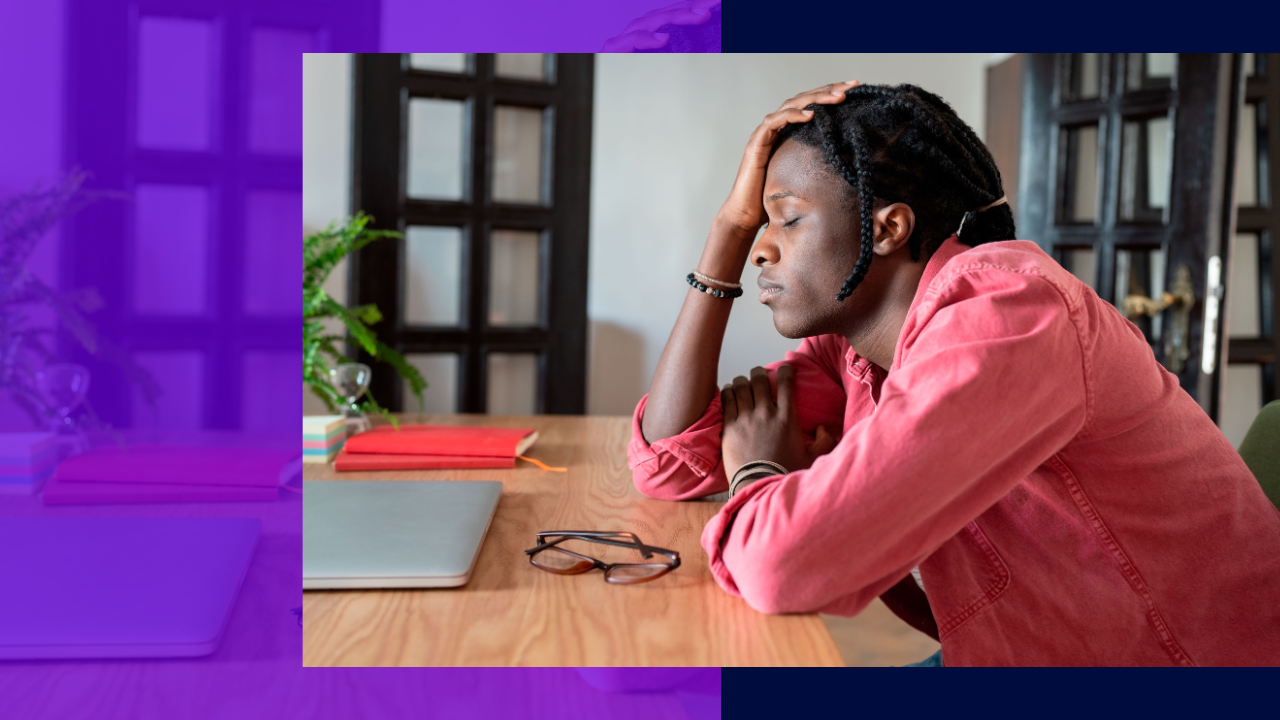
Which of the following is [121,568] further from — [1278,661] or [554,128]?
[554,128]

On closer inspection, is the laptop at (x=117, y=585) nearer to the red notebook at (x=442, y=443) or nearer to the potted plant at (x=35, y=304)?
the potted plant at (x=35, y=304)

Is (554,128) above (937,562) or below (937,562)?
above

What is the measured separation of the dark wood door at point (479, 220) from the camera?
9.64ft

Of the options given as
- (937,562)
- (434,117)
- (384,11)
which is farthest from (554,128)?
(937,562)

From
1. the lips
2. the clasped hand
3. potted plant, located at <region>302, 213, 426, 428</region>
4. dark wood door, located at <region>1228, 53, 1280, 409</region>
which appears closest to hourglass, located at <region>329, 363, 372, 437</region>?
potted plant, located at <region>302, 213, 426, 428</region>

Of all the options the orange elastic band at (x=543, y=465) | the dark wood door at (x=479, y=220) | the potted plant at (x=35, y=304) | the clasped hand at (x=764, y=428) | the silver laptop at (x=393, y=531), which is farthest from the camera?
the dark wood door at (x=479, y=220)

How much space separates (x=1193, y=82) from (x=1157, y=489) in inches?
87.7

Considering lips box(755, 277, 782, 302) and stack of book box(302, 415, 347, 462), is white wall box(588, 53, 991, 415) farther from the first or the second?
lips box(755, 277, 782, 302)

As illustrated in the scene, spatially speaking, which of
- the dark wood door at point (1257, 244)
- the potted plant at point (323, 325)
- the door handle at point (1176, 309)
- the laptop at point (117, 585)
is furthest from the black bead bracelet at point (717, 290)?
the dark wood door at point (1257, 244)

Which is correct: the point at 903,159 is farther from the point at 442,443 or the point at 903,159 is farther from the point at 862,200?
the point at 442,443

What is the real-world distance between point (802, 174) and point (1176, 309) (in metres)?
2.24

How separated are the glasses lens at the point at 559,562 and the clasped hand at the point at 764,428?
0.26 metres

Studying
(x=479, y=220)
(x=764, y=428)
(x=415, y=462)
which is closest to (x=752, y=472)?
(x=764, y=428)

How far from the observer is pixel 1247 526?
94 centimetres
